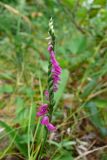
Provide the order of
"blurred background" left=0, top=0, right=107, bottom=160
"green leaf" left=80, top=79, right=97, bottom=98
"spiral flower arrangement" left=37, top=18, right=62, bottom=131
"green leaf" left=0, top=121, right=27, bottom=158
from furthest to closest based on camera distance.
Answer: "green leaf" left=80, top=79, right=97, bottom=98
"blurred background" left=0, top=0, right=107, bottom=160
"green leaf" left=0, top=121, right=27, bottom=158
"spiral flower arrangement" left=37, top=18, right=62, bottom=131

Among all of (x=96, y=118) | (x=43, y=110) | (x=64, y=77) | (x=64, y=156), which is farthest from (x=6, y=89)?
(x=43, y=110)

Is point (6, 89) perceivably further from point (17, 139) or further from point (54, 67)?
point (54, 67)

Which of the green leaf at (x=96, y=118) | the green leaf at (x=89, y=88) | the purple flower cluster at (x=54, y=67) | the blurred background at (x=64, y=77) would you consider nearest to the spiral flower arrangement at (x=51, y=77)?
the purple flower cluster at (x=54, y=67)

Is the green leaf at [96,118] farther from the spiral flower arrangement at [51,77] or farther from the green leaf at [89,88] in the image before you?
the spiral flower arrangement at [51,77]

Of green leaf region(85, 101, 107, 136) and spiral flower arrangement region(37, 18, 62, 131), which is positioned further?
green leaf region(85, 101, 107, 136)

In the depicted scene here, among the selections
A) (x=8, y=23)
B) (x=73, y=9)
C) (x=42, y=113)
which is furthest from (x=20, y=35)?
(x=42, y=113)

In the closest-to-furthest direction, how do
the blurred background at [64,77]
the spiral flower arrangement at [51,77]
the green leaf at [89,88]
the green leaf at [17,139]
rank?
1. the spiral flower arrangement at [51,77]
2. the green leaf at [17,139]
3. the blurred background at [64,77]
4. the green leaf at [89,88]

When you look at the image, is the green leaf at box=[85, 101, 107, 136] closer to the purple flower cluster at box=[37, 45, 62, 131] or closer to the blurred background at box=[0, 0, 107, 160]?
the blurred background at box=[0, 0, 107, 160]

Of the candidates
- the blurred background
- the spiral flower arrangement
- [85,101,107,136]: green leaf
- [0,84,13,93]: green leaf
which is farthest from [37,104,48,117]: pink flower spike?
[0,84,13,93]: green leaf

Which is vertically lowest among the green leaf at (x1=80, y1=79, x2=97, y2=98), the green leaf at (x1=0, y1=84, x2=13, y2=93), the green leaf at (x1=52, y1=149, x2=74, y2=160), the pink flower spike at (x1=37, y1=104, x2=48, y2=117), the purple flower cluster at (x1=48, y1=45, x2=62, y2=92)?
the green leaf at (x1=52, y1=149, x2=74, y2=160)

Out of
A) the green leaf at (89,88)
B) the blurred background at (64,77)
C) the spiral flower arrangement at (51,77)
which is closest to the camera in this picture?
the spiral flower arrangement at (51,77)
